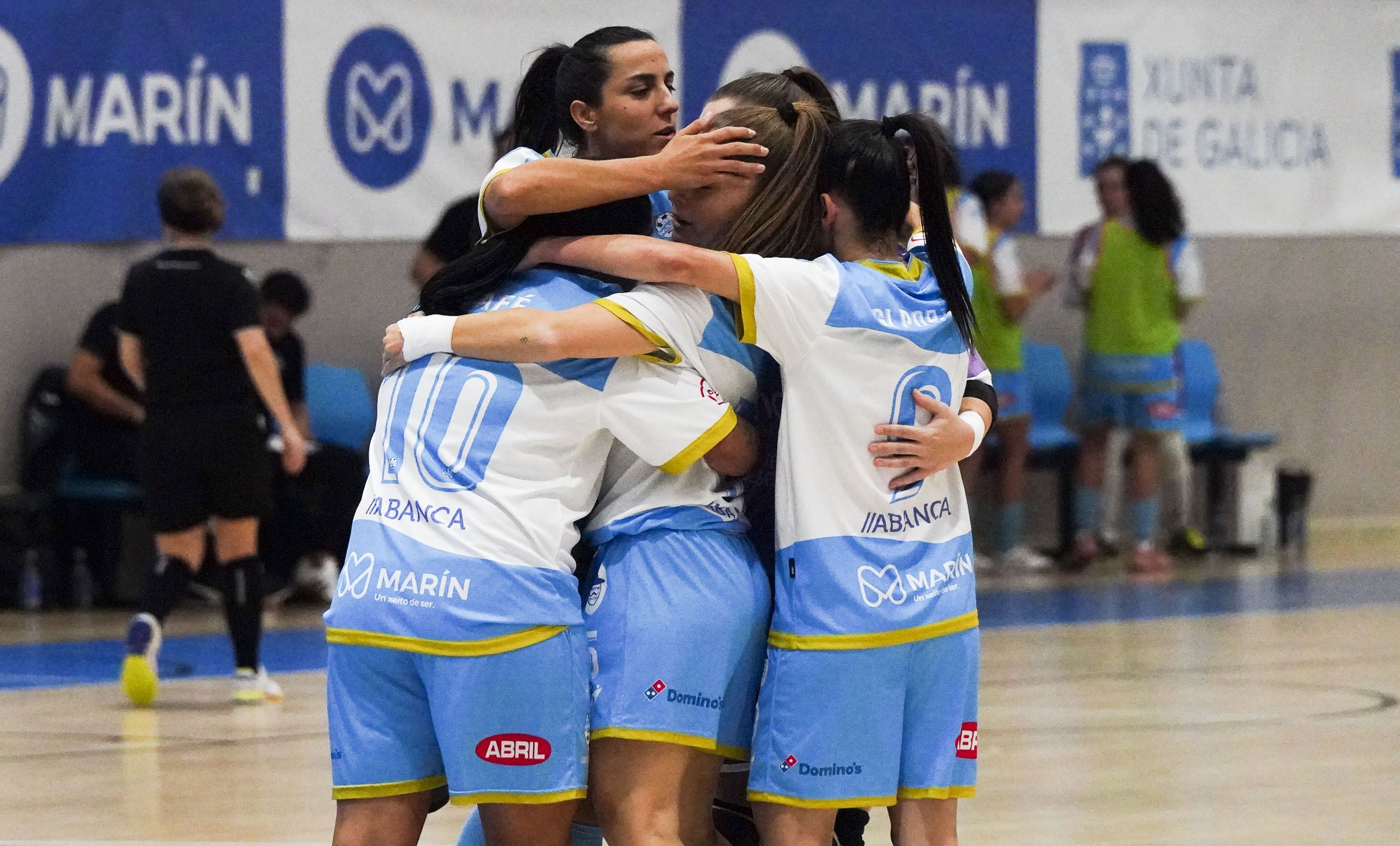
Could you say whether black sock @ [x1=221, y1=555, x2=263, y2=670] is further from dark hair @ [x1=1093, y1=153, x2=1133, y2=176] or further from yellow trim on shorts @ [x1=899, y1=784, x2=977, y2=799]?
dark hair @ [x1=1093, y1=153, x2=1133, y2=176]

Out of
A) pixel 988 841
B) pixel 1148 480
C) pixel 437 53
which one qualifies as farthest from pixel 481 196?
pixel 1148 480

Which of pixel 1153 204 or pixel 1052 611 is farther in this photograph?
pixel 1153 204

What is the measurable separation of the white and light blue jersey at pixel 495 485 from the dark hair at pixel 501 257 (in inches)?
3.7

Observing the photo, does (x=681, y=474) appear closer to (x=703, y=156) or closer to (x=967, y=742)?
(x=703, y=156)

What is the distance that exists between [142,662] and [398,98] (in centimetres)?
393

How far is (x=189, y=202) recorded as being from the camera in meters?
6.86

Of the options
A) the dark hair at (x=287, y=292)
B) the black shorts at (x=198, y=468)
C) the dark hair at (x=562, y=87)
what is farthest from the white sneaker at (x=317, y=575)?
the dark hair at (x=562, y=87)

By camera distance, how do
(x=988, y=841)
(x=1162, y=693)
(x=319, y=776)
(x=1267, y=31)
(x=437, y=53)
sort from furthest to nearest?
(x=1267, y=31), (x=437, y=53), (x=1162, y=693), (x=319, y=776), (x=988, y=841)

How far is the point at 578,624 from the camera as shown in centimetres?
295

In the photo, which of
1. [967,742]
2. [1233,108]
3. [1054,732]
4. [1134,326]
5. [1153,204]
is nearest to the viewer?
[967,742]

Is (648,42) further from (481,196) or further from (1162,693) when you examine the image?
(1162,693)

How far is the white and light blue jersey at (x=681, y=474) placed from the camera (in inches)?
118

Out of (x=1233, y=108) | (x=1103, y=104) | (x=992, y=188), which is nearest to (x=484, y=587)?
(x=992, y=188)

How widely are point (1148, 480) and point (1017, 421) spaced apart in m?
0.86
